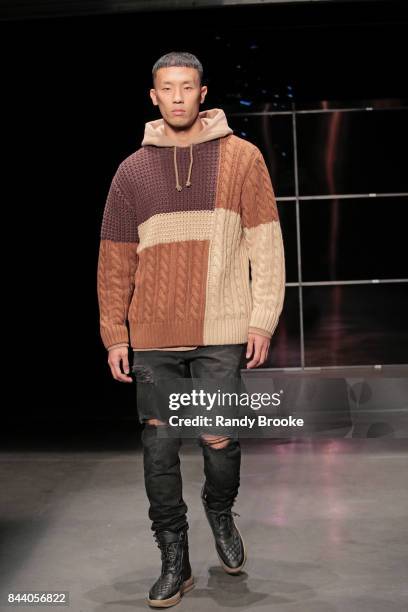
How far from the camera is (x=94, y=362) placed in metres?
7.73

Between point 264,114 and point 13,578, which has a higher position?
point 264,114

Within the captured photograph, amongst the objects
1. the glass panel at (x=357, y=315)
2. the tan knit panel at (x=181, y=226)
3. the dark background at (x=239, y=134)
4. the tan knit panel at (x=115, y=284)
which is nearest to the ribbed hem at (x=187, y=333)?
the tan knit panel at (x=115, y=284)

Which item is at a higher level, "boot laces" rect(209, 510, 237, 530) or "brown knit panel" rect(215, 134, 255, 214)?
"brown knit panel" rect(215, 134, 255, 214)

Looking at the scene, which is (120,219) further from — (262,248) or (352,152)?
(352,152)

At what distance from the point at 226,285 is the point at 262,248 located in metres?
0.15

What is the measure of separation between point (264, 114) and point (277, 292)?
4.82 m

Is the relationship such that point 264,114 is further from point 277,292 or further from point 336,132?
point 277,292

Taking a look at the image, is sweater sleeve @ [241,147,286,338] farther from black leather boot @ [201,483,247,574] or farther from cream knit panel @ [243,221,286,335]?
black leather boot @ [201,483,247,574]

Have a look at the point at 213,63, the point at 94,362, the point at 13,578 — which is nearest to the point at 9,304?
the point at 94,362

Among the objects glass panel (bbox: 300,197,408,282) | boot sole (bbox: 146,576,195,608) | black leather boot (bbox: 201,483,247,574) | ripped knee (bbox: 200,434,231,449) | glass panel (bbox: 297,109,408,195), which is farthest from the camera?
glass panel (bbox: 300,197,408,282)

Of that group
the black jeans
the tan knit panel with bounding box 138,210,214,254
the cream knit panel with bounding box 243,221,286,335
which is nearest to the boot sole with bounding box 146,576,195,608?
the black jeans

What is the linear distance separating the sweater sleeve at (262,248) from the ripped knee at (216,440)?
1.04 ft

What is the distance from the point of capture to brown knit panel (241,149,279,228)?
3162mm

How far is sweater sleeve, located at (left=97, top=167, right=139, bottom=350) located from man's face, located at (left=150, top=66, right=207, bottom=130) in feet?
0.80
